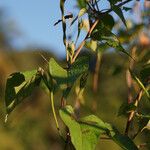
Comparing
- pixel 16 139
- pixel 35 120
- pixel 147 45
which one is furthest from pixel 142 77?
pixel 35 120

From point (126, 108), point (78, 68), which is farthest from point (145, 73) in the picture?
point (78, 68)

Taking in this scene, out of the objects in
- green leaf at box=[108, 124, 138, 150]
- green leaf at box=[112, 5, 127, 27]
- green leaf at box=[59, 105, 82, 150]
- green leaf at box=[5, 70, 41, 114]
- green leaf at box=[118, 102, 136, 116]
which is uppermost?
green leaf at box=[112, 5, 127, 27]

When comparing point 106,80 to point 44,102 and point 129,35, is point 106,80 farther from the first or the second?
point 129,35

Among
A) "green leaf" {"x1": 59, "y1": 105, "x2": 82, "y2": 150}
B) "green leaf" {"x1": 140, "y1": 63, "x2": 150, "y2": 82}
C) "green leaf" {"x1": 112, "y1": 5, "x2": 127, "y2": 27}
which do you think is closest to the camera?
"green leaf" {"x1": 59, "y1": 105, "x2": 82, "y2": 150}

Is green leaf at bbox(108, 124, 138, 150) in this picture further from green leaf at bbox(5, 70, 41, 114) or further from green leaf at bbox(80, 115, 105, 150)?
green leaf at bbox(5, 70, 41, 114)

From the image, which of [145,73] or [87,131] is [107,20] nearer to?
[145,73]

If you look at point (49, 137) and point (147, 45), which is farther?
point (49, 137)

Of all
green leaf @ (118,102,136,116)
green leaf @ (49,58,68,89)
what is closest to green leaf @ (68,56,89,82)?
green leaf @ (49,58,68,89)
